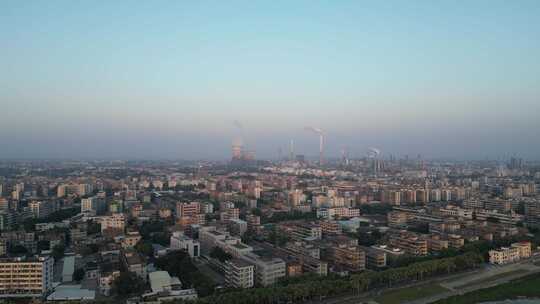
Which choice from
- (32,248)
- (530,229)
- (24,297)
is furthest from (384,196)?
(24,297)

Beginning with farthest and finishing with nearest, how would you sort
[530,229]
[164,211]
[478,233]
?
[164,211], [530,229], [478,233]

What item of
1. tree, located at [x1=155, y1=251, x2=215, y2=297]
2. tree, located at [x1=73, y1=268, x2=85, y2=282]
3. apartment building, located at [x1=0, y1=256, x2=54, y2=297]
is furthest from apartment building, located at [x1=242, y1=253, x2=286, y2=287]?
apartment building, located at [x1=0, y1=256, x2=54, y2=297]

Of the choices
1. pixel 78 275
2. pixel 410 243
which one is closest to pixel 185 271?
pixel 78 275

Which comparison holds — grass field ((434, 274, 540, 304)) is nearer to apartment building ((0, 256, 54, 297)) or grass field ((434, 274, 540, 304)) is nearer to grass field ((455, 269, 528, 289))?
grass field ((455, 269, 528, 289))

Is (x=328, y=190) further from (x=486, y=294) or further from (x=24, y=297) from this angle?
(x=24, y=297)

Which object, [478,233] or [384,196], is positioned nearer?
[478,233]

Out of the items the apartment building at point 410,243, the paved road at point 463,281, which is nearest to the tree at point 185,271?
the paved road at point 463,281
